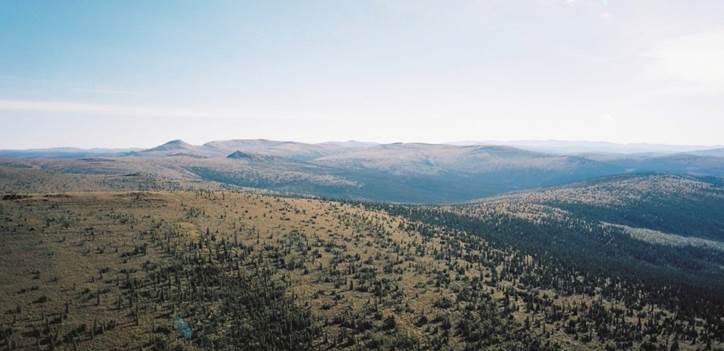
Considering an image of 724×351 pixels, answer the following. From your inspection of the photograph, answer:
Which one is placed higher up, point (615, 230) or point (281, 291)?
point (281, 291)

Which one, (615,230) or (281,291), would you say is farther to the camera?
(615,230)

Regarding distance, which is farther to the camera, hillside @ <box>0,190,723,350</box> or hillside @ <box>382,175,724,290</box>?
hillside @ <box>382,175,724,290</box>

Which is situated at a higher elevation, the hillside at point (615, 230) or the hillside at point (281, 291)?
the hillside at point (281, 291)

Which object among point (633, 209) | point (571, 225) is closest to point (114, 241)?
point (571, 225)

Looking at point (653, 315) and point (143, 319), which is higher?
point (143, 319)

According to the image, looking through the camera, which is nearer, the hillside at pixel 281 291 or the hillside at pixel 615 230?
the hillside at pixel 281 291

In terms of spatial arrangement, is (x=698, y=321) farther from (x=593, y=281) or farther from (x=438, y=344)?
(x=438, y=344)

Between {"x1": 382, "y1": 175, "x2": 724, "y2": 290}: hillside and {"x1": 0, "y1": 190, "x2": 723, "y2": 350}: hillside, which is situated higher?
{"x1": 0, "y1": 190, "x2": 723, "y2": 350}: hillside

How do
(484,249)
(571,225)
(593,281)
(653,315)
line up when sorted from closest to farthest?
(653,315)
(593,281)
(484,249)
(571,225)
